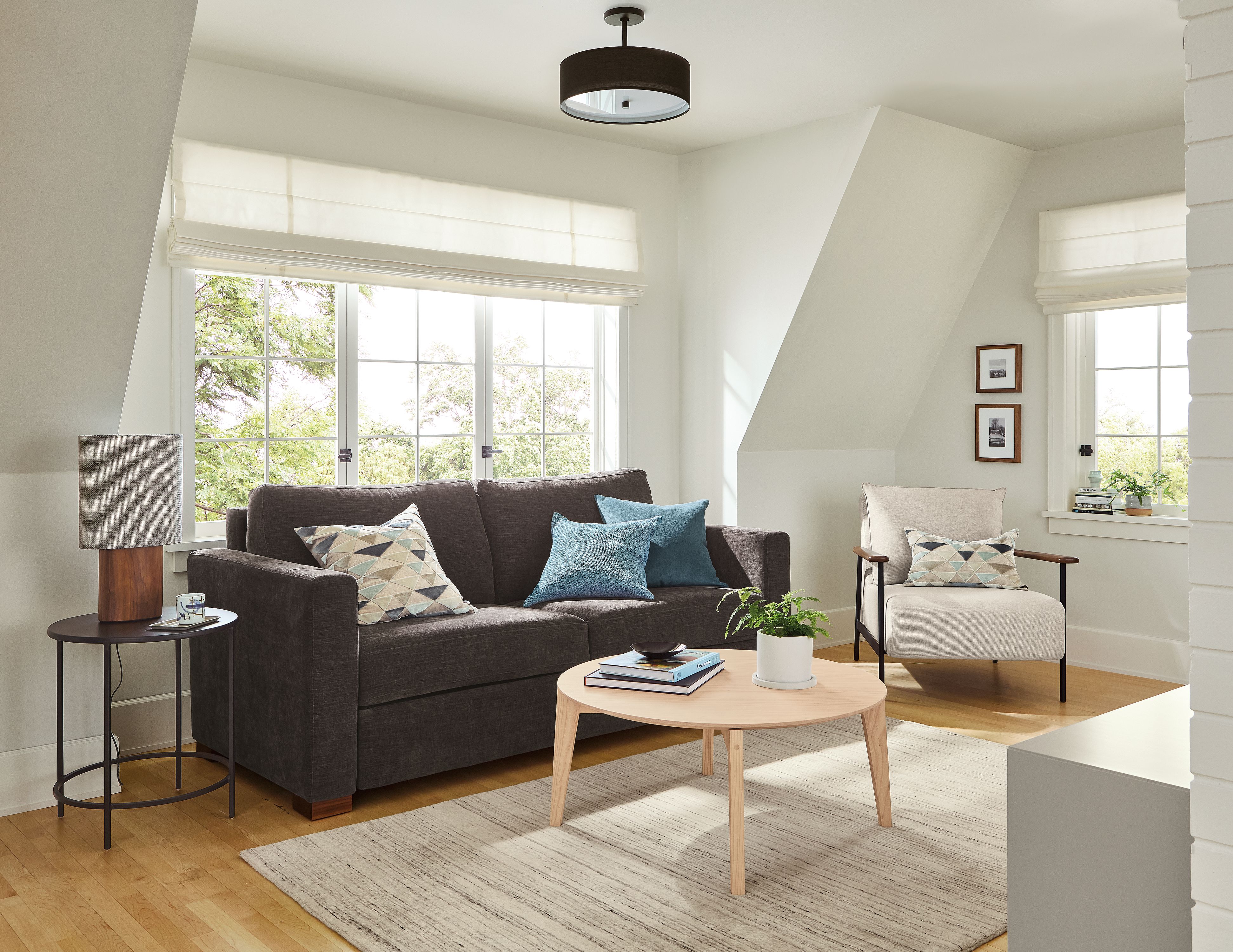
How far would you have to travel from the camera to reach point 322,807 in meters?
2.94

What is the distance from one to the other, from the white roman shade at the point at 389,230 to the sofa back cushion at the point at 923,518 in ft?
5.50

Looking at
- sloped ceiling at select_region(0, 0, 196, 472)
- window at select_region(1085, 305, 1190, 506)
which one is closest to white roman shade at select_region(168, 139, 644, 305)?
sloped ceiling at select_region(0, 0, 196, 472)

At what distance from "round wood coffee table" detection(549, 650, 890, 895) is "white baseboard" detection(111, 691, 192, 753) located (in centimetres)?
159

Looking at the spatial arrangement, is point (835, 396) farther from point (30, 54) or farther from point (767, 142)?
point (30, 54)

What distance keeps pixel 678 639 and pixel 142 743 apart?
2012mm

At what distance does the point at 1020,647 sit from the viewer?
164 inches

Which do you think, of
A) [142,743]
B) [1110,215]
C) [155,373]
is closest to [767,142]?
[1110,215]

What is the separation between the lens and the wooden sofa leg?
2.93 meters

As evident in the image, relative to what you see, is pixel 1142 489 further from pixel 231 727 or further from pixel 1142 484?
pixel 231 727

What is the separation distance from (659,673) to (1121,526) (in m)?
3.12

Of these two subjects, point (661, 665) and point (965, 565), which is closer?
point (661, 665)

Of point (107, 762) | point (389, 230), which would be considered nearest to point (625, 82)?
point (389, 230)

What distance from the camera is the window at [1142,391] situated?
4.72m

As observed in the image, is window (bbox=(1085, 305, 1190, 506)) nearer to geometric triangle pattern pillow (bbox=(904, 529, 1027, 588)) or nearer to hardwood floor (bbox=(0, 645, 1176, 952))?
geometric triangle pattern pillow (bbox=(904, 529, 1027, 588))
